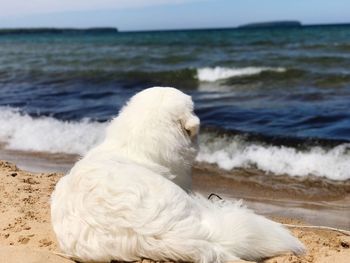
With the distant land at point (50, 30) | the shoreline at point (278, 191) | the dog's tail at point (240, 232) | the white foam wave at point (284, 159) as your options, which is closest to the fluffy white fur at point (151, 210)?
the dog's tail at point (240, 232)

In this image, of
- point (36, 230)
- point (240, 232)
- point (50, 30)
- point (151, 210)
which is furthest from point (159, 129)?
point (50, 30)

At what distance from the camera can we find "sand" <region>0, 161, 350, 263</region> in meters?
3.55

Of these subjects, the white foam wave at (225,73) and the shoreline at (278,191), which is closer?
the shoreline at (278,191)

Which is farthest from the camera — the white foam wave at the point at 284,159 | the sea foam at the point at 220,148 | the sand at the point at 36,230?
the sea foam at the point at 220,148

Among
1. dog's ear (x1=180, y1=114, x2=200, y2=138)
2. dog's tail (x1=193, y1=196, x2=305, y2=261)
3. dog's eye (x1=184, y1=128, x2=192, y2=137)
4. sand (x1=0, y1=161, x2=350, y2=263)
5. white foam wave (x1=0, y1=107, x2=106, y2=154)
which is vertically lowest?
white foam wave (x1=0, y1=107, x2=106, y2=154)

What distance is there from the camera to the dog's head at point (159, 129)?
3666 mm

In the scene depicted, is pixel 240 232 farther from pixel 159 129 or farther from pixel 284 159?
pixel 284 159

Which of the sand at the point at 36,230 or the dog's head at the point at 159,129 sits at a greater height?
the dog's head at the point at 159,129

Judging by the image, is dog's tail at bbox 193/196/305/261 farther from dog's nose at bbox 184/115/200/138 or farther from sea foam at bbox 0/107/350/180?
sea foam at bbox 0/107/350/180

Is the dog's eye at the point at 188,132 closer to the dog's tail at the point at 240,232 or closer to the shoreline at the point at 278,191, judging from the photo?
Result: the dog's tail at the point at 240,232

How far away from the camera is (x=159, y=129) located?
3.66m

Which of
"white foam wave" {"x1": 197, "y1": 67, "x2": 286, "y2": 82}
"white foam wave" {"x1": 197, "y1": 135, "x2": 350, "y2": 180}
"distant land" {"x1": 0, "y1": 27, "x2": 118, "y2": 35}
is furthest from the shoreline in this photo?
"distant land" {"x1": 0, "y1": 27, "x2": 118, "y2": 35}

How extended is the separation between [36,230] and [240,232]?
177 cm

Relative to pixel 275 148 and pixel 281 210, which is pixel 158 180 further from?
pixel 275 148
